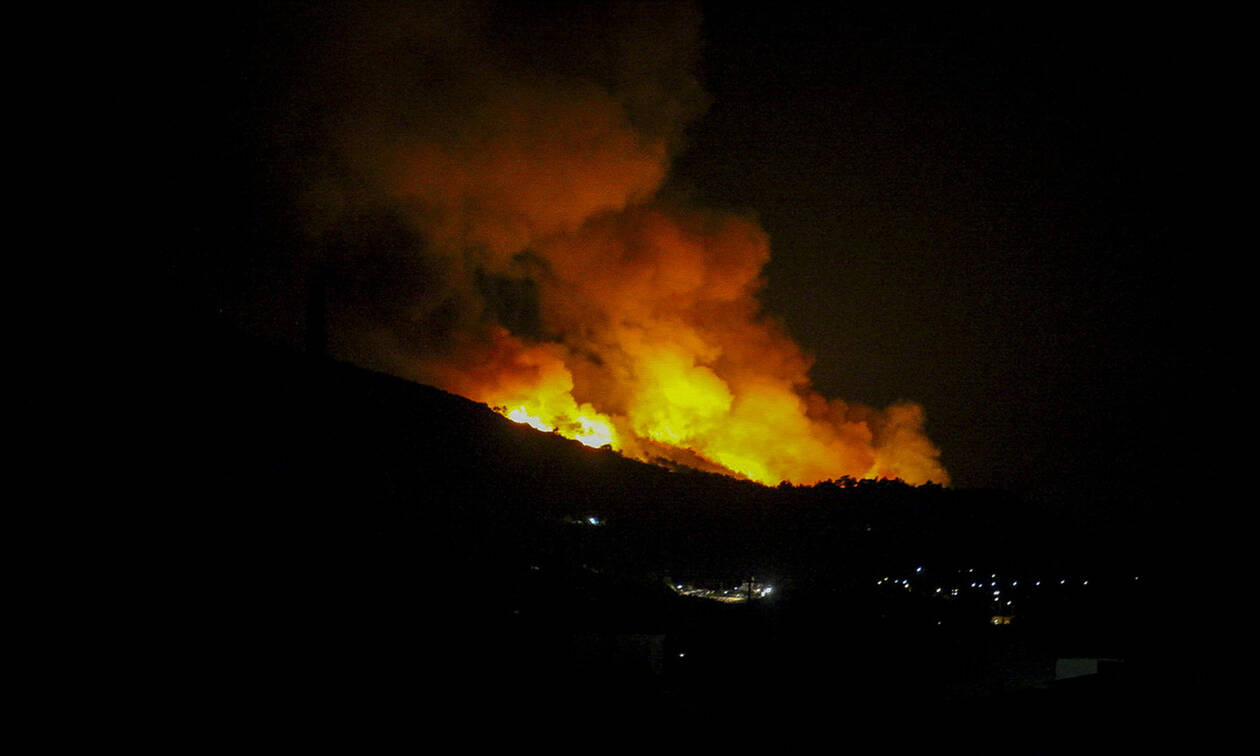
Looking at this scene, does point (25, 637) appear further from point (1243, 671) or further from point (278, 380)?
point (278, 380)

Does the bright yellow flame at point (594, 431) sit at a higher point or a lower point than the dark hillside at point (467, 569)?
higher

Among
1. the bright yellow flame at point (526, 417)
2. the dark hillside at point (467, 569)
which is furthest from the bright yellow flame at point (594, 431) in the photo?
the dark hillside at point (467, 569)

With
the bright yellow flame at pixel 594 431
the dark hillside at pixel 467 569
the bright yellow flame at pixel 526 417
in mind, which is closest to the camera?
the dark hillside at pixel 467 569

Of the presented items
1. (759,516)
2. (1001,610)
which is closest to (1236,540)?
(1001,610)

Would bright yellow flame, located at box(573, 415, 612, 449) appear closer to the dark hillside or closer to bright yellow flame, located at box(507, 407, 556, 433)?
bright yellow flame, located at box(507, 407, 556, 433)

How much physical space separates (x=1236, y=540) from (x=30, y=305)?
119ft

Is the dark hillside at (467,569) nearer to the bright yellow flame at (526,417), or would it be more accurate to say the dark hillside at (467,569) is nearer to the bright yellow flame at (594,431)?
the bright yellow flame at (594,431)

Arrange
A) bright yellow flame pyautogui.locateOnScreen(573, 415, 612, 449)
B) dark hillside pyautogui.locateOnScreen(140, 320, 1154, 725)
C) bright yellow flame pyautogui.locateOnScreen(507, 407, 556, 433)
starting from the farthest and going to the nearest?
bright yellow flame pyautogui.locateOnScreen(507, 407, 556, 433), bright yellow flame pyautogui.locateOnScreen(573, 415, 612, 449), dark hillside pyautogui.locateOnScreen(140, 320, 1154, 725)

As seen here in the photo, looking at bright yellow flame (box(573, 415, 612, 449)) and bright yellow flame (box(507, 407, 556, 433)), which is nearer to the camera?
bright yellow flame (box(573, 415, 612, 449))

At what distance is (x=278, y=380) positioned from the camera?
16.9 m

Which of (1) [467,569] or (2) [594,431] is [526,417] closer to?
(2) [594,431]

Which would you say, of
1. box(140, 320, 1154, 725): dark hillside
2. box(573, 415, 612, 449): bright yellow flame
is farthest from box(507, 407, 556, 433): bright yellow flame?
box(140, 320, 1154, 725): dark hillside

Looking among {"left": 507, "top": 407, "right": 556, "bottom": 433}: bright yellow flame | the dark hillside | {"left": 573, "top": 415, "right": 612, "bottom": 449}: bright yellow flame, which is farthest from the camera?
{"left": 507, "top": 407, "right": 556, "bottom": 433}: bright yellow flame

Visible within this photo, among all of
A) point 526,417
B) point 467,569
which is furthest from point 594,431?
point 467,569
